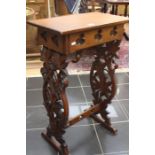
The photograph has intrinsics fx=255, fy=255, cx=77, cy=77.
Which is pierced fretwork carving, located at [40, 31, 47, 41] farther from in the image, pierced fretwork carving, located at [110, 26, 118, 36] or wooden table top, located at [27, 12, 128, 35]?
pierced fretwork carving, located at [110, 26, 118, 36]

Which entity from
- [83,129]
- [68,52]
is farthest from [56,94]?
[83,129]

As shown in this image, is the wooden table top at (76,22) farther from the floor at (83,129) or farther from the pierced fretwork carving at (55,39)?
the floor at (83,129)

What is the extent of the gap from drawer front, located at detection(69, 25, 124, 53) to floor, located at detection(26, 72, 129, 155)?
29.7 inches

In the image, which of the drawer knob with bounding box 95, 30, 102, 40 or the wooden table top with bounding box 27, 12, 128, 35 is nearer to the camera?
the wooden table top with bounding box 27, 12, 128, 35

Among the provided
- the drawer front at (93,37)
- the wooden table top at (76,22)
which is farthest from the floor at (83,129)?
the wooden table top at (76,22)

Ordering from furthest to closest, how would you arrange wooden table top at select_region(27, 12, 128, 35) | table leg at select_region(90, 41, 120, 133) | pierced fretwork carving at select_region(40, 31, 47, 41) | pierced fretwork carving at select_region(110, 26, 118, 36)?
1. table leg at select_region(90, 41, 120, 133)
2. pierced fretwork carving at select_region(110, 26, 118, 36)
3. pierced fretwork carving at select_region(40, 31, 47, 41)
4. wooden table top at select_region(27, 12, 128, 35)

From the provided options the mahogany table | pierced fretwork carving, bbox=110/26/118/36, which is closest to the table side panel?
the mahogany table

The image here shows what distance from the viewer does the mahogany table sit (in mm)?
1391

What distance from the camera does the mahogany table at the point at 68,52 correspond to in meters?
1.39

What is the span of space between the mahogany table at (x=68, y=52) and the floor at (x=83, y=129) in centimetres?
8

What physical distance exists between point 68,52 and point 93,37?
21 cm
